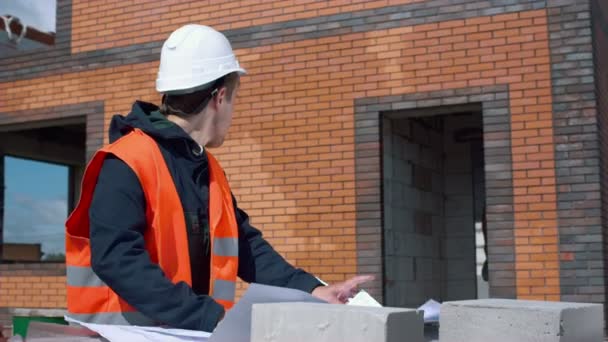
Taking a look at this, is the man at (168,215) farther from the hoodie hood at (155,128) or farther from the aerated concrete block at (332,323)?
the aerated concrete block at (332,323)

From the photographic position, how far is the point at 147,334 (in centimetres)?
193

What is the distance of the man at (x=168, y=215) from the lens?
198 centimetres

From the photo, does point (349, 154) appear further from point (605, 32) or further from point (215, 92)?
point (215, 92)

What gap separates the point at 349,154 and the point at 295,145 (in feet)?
1.94

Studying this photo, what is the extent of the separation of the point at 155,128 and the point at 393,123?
6.33 meters

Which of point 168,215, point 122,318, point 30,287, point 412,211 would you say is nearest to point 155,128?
point 168,215

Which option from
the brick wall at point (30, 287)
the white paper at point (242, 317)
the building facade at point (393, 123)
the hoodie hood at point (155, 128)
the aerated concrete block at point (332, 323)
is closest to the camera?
the aerated concrete block at point (332, 323)

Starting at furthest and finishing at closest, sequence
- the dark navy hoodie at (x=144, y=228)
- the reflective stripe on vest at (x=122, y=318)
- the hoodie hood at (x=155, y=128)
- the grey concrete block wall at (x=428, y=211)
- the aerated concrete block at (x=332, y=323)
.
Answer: the grey concrete block wall at (x=428, y=211)
the hoodie hood at (x=155, y=128)
the reflective stripe on vest at (x=122, y=318)
the dark navy hoodie at (x=144, y=228)
the aerated concrete block at (x=332, y=323)

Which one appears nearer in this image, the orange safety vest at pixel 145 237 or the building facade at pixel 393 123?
the orange safety vest at pixel 145 237

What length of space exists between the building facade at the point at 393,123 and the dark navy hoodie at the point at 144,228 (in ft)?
17.8

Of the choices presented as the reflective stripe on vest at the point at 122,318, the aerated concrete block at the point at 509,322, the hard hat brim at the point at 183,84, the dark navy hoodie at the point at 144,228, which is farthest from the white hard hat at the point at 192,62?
the aerated concrete block at the point at 509,322

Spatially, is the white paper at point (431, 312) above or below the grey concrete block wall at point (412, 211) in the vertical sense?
below

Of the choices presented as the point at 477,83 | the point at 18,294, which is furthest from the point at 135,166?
the point at 18,294

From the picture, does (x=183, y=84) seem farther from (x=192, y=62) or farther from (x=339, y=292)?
(x=339, y=292)
